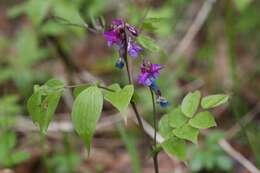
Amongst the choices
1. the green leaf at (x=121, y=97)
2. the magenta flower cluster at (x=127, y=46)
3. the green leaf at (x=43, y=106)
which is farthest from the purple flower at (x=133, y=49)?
the green leaf at (x=43, y=106)

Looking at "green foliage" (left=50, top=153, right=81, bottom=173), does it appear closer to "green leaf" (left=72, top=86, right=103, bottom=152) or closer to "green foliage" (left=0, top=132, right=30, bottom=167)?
"green foliage" (left=0, top=132, right=30, bottom=167)

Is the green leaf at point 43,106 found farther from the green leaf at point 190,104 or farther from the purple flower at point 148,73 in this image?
the green leaf at point 190,104

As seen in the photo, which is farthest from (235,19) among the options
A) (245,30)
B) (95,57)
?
(95,57)

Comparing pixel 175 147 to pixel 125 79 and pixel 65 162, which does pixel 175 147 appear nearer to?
pixel 65 162

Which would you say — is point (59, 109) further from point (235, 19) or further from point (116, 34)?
point (116, 34)

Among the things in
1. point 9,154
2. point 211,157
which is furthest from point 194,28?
point 9,154

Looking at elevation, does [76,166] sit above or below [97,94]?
below

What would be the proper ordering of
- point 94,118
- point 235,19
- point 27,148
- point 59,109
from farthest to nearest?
point 235,19 < point 59,109 < point 27,148 < point 94,118
